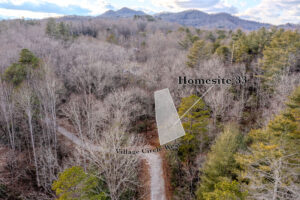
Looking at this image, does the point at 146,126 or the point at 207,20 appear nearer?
the point at 146,126

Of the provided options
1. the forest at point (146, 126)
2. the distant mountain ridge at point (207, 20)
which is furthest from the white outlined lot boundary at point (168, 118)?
the distant mountain ridge at point (207, 20)

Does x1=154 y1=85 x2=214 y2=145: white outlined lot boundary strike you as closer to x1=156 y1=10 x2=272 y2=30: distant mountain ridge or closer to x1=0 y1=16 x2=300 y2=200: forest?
x1=0 y1=16 x2=300 y2=200: forest

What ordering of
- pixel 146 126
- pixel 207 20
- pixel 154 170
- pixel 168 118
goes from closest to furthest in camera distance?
pixel 154 170 < pixel 168 118 < pixel 146 126 < pixel 207 20

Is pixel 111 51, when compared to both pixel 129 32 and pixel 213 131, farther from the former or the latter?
pixel 129 32

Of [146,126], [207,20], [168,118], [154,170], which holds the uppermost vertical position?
[207,20]

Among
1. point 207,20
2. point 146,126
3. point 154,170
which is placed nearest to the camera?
point 154,170

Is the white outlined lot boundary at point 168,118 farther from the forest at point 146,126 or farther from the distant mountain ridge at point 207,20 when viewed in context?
the distant mountain ridge at point 207,20

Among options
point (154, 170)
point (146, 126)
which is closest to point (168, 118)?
point (154, 170)

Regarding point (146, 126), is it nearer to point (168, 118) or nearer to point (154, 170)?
point (168, 118)

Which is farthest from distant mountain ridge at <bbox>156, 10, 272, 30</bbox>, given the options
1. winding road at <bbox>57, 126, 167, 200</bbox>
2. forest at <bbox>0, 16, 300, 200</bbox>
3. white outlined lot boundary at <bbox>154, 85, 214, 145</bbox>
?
winding road at <bbox>57, 126, 167, 200</bbox>
